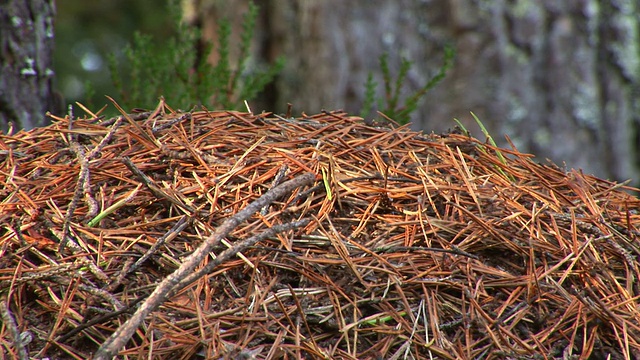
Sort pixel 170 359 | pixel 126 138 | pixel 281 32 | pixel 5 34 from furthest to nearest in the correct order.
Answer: pixel 281 32
pixel 5 34
pixel 126 138
pixel 170 359

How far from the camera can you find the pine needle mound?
0.95 meters

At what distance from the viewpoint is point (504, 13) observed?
8.96 feet

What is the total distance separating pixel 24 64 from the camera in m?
1.92

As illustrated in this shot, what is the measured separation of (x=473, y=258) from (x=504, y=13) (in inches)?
79.2

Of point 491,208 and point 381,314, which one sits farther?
point 491,208

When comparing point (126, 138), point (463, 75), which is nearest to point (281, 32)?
point (463, 75)

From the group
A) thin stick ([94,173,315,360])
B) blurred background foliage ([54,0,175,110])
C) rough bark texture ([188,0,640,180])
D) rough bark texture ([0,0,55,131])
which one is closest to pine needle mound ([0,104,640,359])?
thin stick ([94,173,315,360])

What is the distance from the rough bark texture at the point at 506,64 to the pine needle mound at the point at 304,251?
60.6 inches

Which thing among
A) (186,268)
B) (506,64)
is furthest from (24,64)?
(506,64)

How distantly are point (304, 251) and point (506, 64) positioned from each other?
2069 millimetres

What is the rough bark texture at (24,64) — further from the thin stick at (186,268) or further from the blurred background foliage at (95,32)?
the blurred background foliage at (95,32)

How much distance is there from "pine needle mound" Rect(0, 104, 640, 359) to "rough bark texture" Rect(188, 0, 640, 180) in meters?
1.54

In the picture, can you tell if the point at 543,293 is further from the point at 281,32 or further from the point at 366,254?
the point at 281,32

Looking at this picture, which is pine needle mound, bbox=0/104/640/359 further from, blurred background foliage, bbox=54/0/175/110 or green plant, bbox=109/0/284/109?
blurred background foliage, bbox=54/0/175/110
